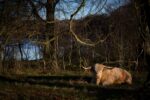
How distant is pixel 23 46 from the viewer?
969 inches

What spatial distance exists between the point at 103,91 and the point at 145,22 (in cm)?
252

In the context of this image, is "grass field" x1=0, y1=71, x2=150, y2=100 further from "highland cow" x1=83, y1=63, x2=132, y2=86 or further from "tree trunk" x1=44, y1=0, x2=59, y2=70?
"tree trunk" x1=44, y1=0, x2=59, y2=70

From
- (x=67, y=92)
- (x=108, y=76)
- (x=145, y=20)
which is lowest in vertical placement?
(x=67, y=92)

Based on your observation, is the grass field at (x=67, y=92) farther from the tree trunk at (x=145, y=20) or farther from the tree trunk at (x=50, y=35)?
the tree trunk at (x=50, y=35)

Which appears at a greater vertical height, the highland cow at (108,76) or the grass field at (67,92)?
the highland cow at (108,76)

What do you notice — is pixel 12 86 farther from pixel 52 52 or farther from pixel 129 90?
pixel 52 52

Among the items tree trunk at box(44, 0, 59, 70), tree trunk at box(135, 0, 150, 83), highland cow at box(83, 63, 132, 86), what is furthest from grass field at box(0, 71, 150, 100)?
tree trunk at box(44, 0, 59, 70)

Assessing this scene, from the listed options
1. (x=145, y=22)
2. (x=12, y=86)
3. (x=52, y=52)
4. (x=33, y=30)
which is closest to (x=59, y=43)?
(x=52, y=52)

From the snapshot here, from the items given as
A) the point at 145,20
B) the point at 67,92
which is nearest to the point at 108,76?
the point at 67,92

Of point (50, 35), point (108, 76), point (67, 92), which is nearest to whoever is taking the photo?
point (67, 92)

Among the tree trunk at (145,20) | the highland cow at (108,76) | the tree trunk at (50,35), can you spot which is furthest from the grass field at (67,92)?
the tree trunk at (50,35)

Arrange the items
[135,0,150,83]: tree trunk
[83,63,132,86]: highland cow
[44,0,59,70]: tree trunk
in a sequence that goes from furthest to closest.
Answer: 1. [44,0,59,70]: tree trunk
2. [83,63,132,86]: highland cow
3. [135,0,150,83]: tree trunk

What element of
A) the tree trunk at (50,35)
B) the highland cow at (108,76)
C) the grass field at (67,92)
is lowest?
the grass field at (67,92)

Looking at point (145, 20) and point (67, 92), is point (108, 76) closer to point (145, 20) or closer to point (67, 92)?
point (67, 92)
